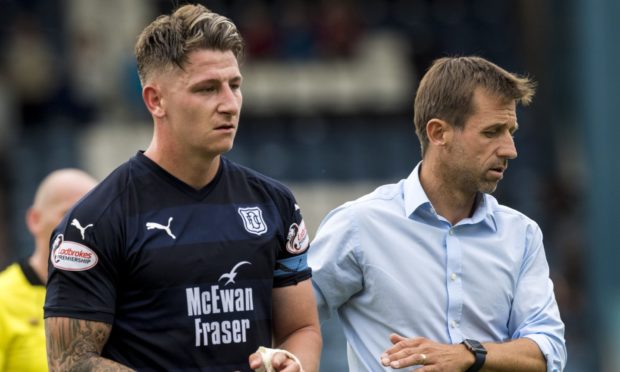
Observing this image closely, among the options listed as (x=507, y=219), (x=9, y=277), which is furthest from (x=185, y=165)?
(x=9, y=277)

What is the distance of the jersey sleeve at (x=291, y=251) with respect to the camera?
15.2 ft

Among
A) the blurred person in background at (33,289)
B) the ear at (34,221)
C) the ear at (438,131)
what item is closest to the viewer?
the ear at (438,131)

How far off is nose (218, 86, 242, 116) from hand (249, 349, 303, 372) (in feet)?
2.62

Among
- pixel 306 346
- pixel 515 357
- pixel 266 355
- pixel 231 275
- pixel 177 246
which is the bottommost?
pixel 515 357

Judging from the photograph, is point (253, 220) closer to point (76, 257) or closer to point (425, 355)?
point (76, 257)

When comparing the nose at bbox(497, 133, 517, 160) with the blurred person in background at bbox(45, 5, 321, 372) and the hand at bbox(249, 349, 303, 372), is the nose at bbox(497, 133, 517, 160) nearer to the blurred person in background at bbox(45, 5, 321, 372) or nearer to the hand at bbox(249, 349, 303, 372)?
the blurred person in background at bbox(45, 5, 321, 372)

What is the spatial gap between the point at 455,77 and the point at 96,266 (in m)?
1.58

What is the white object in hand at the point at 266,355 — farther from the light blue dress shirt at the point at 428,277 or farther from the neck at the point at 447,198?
the neck at the point at 447,198

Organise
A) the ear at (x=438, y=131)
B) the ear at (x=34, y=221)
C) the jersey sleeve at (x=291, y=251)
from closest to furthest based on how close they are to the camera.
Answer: the jersey sleeve at (x=291, y=251), the ear at (x=438, y=131), the ear at (x=34, y=221)

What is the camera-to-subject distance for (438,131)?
16.3 ft

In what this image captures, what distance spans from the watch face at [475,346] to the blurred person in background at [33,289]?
2151 millimetres

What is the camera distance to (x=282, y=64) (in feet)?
54.3

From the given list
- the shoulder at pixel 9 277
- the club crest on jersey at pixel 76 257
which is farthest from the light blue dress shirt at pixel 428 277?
the shoulder at pixel 9 277

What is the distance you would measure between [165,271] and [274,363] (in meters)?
0.46
